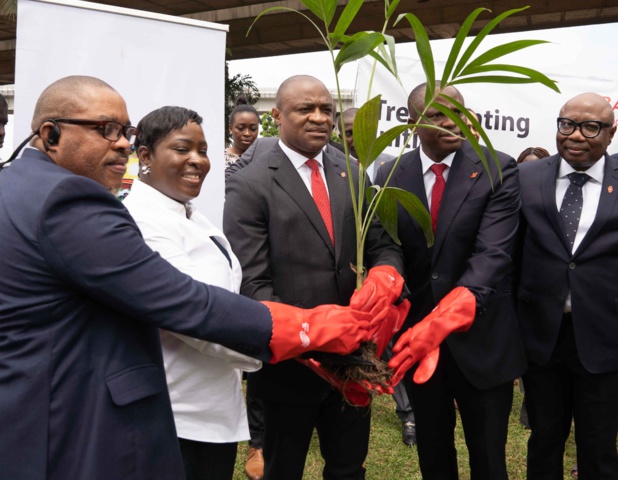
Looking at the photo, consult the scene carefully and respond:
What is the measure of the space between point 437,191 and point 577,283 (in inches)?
28.3

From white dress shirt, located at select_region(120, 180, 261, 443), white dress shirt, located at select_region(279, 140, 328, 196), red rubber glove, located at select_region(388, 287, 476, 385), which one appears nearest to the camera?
white dress shirt, located at select_region(120, 180, 261, 443)

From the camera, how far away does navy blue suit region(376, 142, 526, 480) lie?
261 cm

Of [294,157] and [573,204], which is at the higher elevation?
[294,157]

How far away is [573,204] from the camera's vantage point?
9.22ft

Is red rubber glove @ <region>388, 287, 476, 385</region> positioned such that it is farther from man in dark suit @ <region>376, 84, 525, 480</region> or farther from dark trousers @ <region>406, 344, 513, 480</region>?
dark trousers @ <region>406, 344, 513, 480</region>

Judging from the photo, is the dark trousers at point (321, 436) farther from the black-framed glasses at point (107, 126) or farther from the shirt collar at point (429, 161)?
the black-framed glasses at point (107, 126)

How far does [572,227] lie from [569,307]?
1.15 ft

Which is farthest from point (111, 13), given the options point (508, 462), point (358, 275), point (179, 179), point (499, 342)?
point (508, 462)

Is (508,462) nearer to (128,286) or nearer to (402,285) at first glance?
(402,285)

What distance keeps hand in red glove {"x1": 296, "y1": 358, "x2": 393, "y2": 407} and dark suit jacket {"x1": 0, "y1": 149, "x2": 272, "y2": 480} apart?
2.60 feet

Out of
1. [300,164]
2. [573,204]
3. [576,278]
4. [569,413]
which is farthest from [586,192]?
[300,164]

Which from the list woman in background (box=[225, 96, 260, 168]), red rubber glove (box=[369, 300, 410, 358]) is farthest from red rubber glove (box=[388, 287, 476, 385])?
woman in background (box=[225, 96, 260, 168])

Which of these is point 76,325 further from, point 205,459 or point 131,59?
point 131,59

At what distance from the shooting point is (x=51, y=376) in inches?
54.8
